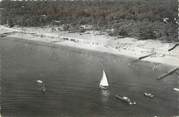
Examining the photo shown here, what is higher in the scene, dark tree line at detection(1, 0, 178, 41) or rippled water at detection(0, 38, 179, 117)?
dark tree line at detection(1, 0, 178, 41)

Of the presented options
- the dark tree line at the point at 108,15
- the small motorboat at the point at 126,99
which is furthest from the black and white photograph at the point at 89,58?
the dark tree line at the point at 108,15

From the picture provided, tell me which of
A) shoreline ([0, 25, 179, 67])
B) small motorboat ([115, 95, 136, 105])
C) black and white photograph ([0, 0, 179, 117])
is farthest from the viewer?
shoreline ([0, 25, 179, 67])

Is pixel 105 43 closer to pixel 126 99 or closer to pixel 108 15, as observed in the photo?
pixel 108 15

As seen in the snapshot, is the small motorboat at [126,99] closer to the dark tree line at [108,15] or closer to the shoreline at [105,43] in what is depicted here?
the shoreline at [105,43]

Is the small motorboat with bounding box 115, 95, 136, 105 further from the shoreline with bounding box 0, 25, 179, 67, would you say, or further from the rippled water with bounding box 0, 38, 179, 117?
the shoreline with bounding box 0, 25, 179, 67

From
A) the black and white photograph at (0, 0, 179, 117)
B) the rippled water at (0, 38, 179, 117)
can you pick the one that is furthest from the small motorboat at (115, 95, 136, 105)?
the rippled water at (0, 38, 179, 117)

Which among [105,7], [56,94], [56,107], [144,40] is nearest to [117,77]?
[56,94]
